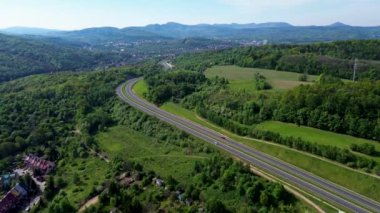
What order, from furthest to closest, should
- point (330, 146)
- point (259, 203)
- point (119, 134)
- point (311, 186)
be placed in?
point (119, 134), point (330, 146), point (311, 186), point (259, 203)

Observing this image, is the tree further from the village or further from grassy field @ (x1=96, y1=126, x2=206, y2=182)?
the village

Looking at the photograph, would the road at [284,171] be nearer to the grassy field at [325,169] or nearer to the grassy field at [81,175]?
the grassy field at [325,169]

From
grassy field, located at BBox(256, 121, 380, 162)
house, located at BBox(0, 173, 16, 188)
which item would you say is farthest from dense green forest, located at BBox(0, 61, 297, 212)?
grassy field, located at BBox(256, 121, 380, 162)

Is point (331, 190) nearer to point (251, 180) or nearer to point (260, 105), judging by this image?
point (251, 180)

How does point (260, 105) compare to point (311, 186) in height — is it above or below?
above

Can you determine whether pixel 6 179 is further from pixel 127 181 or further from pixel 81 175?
pixel 127 181

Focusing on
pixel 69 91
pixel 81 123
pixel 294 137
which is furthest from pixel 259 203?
pixel 69 91
